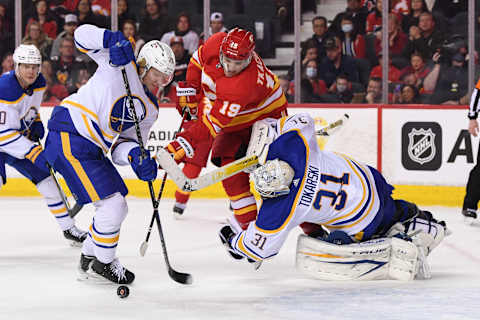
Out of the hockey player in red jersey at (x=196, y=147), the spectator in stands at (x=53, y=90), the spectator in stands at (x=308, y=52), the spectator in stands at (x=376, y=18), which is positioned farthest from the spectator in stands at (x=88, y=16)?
the spectator in stands at (x=376, y=18)

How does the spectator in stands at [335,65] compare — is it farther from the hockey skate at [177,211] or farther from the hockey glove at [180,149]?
the hockey glove at [180,149]

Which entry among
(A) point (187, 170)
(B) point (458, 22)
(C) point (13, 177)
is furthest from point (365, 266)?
(C) point (13, 177)

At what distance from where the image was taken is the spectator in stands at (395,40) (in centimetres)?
621

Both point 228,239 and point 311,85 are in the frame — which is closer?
point 228,239

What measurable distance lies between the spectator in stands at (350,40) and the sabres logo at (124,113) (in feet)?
10.6

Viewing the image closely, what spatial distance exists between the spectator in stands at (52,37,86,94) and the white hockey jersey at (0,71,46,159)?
2490 millimetres

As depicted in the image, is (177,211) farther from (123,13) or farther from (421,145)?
(123,13)

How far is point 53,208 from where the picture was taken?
14.2 feet

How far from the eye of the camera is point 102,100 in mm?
3318

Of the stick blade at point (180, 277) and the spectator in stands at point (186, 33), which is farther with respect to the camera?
the spectator in stands at point (186, 33)

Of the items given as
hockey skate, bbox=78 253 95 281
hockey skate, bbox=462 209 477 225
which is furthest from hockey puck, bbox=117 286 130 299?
hockey skate, bbox=462 209 477 225

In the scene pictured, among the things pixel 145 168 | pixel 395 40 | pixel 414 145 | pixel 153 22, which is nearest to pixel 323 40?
pixel 395 40

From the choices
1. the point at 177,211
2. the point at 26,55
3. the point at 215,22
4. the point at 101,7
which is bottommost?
the point at 177,211

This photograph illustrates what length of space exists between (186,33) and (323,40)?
1.13 meters
